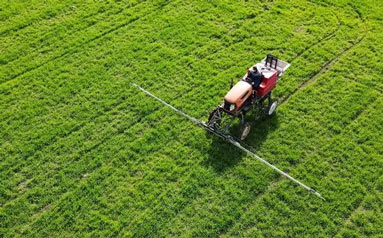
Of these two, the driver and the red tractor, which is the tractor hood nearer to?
the red tractor

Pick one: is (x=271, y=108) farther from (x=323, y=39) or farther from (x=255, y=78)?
(x=323, y=39)

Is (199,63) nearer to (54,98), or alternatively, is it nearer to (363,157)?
(54,98)

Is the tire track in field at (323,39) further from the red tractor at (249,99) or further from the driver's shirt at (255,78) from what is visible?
the driver's shirt at (255,78)

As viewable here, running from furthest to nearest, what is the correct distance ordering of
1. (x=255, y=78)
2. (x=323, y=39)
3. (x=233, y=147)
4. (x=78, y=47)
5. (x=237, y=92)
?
(x=323, y=39) → (x=78, y=47) → (x=255, y=78) → (x=233, y=147) → (x=237, y=92)

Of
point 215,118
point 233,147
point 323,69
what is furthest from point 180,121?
point 323,69

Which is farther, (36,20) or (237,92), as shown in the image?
(36,20)

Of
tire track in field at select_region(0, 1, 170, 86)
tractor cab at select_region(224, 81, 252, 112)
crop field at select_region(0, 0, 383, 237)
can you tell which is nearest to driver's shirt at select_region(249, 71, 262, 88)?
tractor cab at select_region(224, 81, 252, 112)

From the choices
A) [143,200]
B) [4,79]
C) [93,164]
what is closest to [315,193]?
[143,200]
